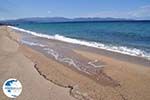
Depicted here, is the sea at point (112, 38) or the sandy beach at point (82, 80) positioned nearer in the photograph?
the sandy beach at point (82, 80)

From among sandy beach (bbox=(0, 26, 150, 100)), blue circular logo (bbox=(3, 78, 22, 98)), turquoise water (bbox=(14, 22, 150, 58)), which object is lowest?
turquoise water (bbox=(14, 22, 150, 58))

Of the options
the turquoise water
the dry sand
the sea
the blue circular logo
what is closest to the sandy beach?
the dry sand

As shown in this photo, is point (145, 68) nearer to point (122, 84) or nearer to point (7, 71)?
point (122, 84)

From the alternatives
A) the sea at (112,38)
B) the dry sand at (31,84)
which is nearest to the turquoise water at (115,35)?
the sea at (112,38)

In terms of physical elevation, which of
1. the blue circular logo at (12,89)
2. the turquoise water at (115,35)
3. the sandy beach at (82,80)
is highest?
Answer: the blue circular logo at (12,89)

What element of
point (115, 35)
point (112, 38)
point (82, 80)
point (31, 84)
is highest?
point (31, 84)

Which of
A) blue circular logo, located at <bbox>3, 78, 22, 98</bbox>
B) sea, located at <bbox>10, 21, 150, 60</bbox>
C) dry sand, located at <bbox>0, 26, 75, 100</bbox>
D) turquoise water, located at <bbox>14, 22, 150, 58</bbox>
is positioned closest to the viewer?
blue circular logo, located at <bbox>3, 78, 22, 98</bbox>

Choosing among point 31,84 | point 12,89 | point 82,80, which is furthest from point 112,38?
point 12,89

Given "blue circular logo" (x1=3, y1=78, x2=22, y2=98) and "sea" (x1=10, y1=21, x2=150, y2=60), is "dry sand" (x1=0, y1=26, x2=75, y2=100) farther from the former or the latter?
"sea" (x1=10, y1=21, x2=150, y2=60)

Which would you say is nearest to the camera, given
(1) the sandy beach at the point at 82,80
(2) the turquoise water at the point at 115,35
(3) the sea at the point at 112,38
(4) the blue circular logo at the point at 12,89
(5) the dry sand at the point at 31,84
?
(4) the blue circular logo at the point at 12,89

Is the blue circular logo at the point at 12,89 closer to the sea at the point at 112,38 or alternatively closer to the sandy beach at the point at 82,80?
the sandy beach at the point at 82,80

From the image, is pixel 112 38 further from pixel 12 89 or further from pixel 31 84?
pixel 12 89

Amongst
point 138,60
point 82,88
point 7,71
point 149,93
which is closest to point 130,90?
point 149,93

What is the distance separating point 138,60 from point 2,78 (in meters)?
7.78
